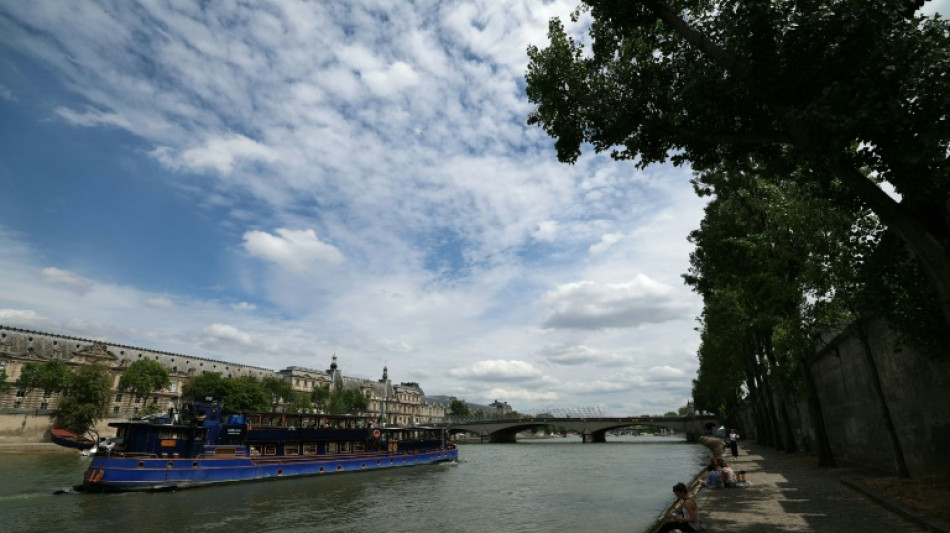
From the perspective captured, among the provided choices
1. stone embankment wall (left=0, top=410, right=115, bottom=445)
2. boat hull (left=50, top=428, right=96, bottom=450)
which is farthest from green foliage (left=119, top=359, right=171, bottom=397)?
boat hull (left=50, top=428, right=96, bottom=450)

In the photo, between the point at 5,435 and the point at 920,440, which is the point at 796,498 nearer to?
the point at 920,440

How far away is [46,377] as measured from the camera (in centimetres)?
7962

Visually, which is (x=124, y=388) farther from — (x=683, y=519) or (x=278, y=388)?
(x=683, y=519)

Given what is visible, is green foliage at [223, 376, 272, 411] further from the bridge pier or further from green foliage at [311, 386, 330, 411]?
the bridge pier

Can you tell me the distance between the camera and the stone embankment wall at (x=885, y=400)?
18281 mm

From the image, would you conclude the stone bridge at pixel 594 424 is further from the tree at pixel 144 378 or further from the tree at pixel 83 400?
the tree at pixel 83 400

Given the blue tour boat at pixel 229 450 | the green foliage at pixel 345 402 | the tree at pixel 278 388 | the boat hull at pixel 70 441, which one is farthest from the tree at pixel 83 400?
the green foliage at pixel 345 402

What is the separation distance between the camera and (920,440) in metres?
19.7

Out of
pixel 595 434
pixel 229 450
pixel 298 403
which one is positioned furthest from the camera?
pixel 298 403

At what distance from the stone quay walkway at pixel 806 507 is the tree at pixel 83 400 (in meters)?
89.3

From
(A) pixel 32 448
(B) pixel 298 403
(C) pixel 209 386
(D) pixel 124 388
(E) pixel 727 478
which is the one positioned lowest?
(A) pixel 32 448

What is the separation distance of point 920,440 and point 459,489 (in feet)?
86.4

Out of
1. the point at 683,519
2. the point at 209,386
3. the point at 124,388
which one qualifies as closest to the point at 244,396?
the point at 209,386

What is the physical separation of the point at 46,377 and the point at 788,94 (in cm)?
10105
